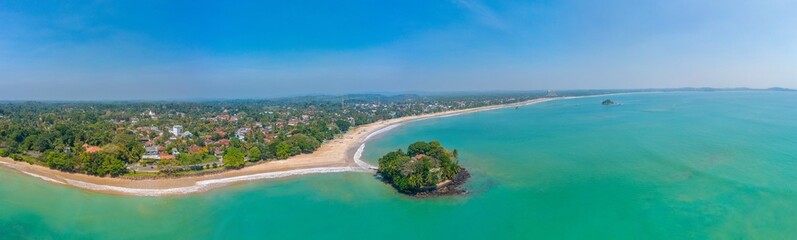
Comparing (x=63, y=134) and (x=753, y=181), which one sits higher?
(x=63, y=134)

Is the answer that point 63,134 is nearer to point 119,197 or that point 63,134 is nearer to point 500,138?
point 119,197

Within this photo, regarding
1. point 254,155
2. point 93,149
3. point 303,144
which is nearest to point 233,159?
point 254,155

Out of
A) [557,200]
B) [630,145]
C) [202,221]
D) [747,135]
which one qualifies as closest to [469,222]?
[557,200]

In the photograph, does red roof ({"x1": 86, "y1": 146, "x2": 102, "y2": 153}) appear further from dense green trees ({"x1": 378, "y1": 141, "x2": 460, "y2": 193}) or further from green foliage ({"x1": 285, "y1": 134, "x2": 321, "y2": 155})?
dense green trees ({"x1": 378, "y1": 141, "x2": 460, "y2": 193})

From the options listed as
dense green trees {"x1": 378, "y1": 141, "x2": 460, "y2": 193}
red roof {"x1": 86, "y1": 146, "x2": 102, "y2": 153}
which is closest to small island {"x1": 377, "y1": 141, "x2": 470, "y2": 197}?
dense green trees {"x1": 378, "y1": 141, "x2": 460, "y2": 193}

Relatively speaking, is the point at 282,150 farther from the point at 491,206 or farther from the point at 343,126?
the point at 343,126

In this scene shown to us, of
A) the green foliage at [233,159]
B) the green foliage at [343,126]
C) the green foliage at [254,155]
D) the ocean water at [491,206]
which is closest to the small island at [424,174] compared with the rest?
the ocean water at [491,206]

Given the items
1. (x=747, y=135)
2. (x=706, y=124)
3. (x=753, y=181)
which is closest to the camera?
(x=753, y=181)
